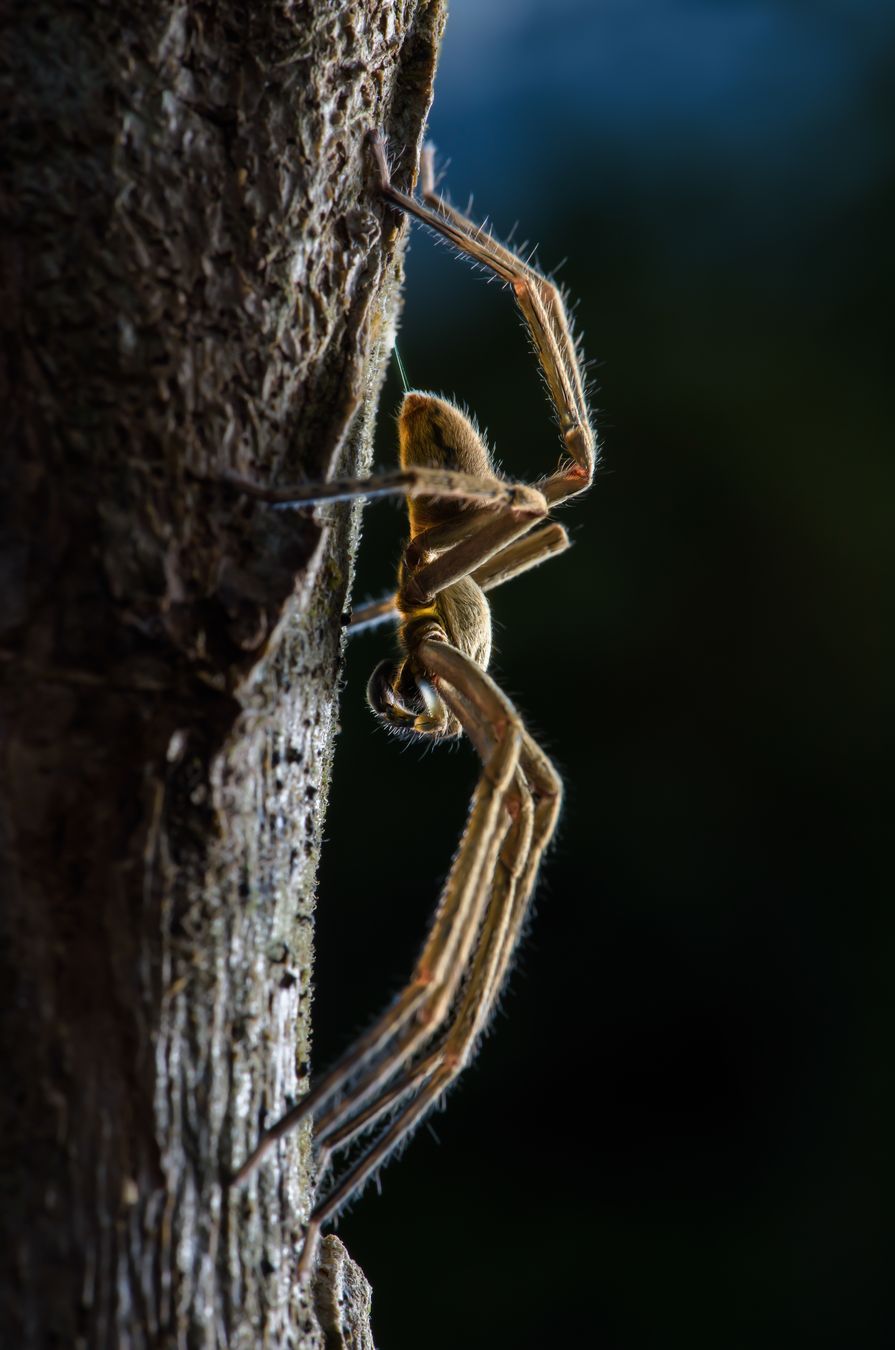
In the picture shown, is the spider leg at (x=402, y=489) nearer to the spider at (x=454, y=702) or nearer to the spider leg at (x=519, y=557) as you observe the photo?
the spider at (x=454, y=702)

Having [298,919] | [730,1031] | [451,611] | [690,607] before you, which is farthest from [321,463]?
[730,1031]

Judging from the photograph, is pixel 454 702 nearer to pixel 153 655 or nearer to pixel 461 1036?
pixel 461 1036

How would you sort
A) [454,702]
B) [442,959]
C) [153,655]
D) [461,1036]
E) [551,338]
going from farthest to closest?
[551,338], [454,702], [461,1036], [442,959], [153,655]

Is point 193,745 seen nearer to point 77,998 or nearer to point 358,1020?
point 77,998

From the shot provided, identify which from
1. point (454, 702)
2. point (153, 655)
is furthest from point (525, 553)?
point (153, 655)

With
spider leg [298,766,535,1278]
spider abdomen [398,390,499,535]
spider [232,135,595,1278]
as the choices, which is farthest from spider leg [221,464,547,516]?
spider leg [298,766,535,1278]
